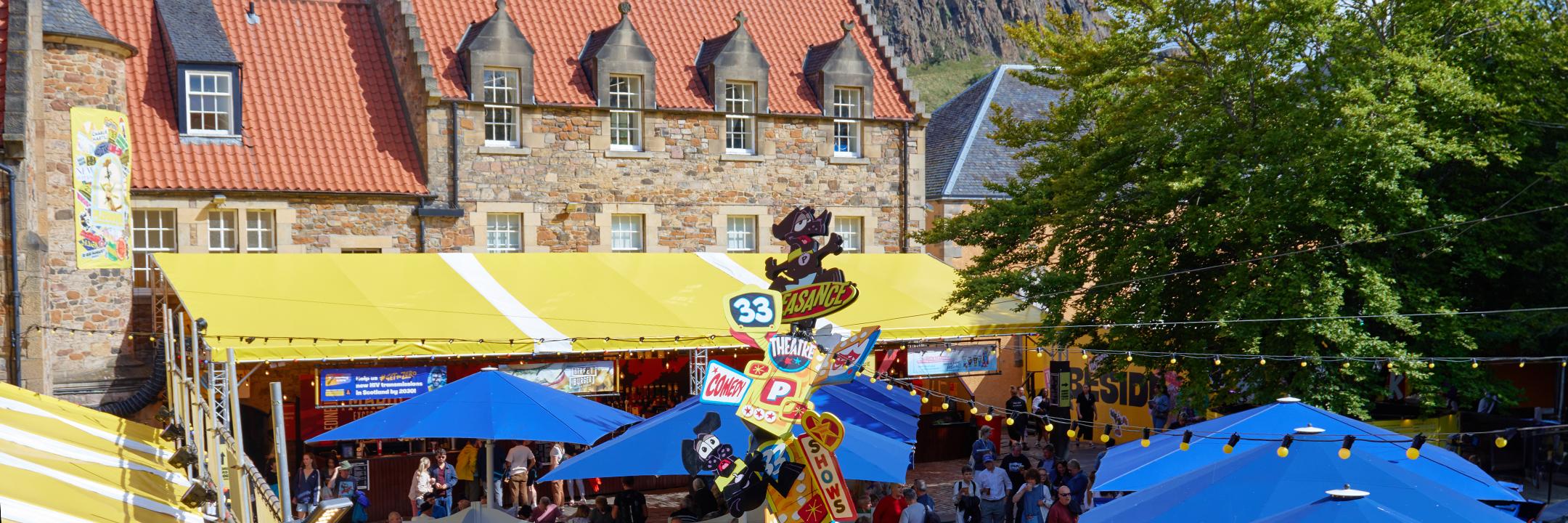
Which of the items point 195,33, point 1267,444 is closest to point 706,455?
point 1267,444

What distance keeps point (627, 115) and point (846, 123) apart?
4422 millimetres

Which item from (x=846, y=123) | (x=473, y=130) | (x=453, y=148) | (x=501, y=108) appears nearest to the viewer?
(x=453, y=148)

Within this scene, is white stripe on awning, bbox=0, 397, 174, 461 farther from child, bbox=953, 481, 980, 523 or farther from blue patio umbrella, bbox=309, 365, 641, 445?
child, bbox=953, 481, 980, 523

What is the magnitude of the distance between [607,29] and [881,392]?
8759 mm

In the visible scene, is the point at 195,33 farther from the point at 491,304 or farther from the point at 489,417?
the point at 489,417

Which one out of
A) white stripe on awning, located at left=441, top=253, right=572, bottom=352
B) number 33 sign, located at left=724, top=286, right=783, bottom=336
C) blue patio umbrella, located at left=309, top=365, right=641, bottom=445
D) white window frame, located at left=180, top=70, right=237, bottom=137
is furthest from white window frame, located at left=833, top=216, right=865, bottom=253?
number 33 sign, located at left=724, top=286, right=783, bottom=336

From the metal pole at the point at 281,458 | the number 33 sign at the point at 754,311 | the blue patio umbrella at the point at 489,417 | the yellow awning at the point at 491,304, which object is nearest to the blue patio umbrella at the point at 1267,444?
the number 33 sign at the point at 754,311

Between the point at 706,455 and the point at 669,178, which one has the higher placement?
the point at 669,178

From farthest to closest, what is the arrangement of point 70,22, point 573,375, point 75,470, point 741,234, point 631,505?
point 741,234, point 573,375, point 70,22, point 631,505, point 75,470

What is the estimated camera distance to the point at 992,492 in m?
16.2

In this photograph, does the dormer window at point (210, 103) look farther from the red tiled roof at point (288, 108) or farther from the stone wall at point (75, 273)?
the stone wall at point (75, 273)

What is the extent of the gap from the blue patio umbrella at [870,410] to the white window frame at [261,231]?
378 inches

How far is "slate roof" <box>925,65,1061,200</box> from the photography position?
32219mm

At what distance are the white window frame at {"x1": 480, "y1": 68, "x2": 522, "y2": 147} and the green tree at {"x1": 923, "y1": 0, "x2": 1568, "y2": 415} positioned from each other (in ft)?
27.8
